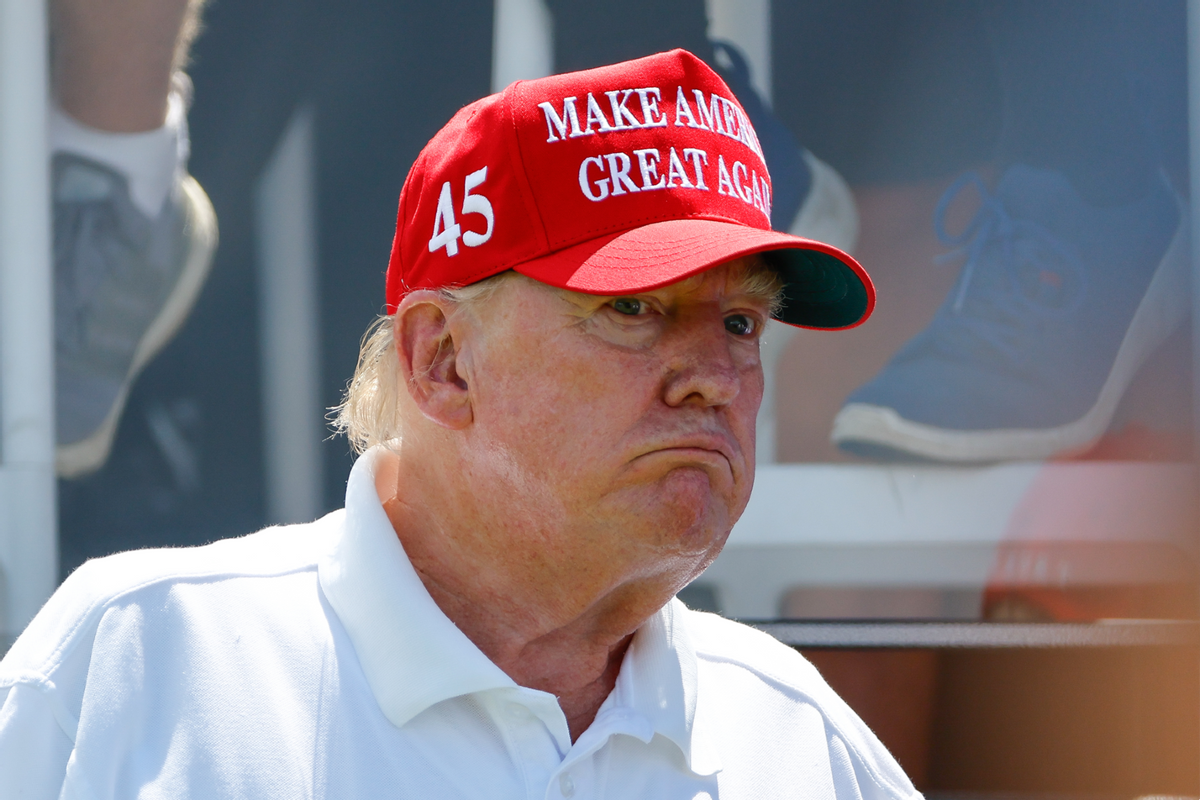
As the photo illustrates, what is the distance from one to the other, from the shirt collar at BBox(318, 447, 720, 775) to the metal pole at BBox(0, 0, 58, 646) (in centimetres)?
142

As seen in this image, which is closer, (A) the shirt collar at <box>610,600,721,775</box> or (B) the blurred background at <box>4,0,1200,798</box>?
(A) the shirt collar at <box>610,600,721,775</box>

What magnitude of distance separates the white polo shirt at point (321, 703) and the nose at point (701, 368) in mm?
326

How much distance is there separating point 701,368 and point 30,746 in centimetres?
75

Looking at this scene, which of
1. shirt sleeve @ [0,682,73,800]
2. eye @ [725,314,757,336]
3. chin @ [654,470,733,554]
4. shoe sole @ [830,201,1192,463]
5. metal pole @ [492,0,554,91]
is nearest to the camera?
shirt sleeve @ [0,682,73,800]

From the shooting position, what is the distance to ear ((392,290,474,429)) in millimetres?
1251

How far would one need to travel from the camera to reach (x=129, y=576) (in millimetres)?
1184

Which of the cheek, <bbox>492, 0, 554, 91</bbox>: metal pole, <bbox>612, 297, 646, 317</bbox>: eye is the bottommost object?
the cheek

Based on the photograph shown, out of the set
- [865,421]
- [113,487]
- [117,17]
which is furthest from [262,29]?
[865,421]

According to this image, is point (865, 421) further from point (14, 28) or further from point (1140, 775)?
point (14, 28)

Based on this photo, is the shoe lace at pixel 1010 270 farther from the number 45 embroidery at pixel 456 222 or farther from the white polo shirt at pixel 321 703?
the number 45 embroidery at pixel 456 222

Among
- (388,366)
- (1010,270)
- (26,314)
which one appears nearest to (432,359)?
(388,366)

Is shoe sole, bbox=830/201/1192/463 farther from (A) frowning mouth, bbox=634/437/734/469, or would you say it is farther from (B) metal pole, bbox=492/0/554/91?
(A) frowning mouth, bbox=634/437/734/469

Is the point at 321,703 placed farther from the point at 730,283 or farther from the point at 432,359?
the point at 730,283

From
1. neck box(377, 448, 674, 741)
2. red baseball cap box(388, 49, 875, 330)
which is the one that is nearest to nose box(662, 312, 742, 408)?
red baseball cap box(388, 49, 875, 330)
